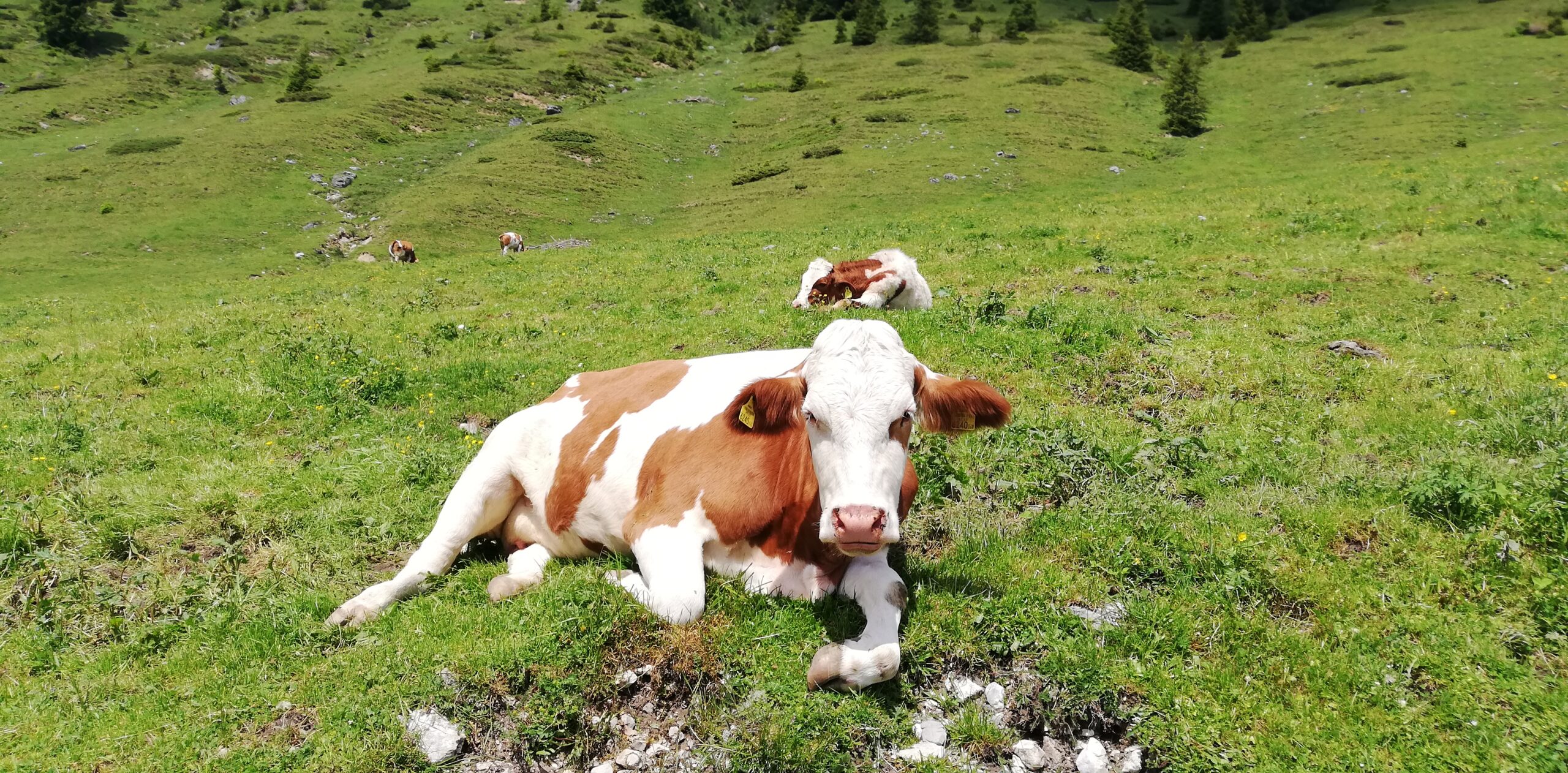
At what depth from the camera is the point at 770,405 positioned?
4512 mm

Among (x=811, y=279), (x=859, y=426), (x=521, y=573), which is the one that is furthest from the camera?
(x=811, y=279)

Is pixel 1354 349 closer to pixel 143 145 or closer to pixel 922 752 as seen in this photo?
pixel 922 752

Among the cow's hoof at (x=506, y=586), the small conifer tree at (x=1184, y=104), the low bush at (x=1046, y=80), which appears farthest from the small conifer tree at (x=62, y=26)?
the cow's hoof at (x=506, y=586)

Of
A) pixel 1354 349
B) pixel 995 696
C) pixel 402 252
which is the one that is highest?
pixel 995 696

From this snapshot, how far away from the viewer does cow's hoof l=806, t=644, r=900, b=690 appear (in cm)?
399

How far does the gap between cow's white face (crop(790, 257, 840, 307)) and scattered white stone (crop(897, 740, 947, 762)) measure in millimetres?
9859

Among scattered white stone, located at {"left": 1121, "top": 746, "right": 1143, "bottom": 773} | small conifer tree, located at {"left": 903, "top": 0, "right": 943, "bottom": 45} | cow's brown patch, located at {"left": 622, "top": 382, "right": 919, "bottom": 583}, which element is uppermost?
small conifer tree, located at {"left": 903, "top": 0, "right": 943, "bottom": 45}

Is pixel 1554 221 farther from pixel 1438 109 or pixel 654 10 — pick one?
pixel 654 10

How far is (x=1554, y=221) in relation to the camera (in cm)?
1474

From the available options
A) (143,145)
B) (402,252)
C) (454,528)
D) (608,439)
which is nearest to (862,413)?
(608,439)

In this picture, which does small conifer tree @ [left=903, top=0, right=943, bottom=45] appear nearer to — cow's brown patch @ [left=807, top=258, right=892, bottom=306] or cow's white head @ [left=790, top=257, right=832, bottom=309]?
cow's white head @ [left=790, top=257, right=832, bottom=309]

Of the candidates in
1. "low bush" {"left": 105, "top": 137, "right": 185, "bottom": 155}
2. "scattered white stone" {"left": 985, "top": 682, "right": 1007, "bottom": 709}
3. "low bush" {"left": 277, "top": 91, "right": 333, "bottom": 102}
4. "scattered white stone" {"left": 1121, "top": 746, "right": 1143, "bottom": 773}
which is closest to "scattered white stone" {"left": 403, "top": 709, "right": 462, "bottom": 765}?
"scattered white stone" {"left": 985, "top": 682, "right": 1007, "bottom": 709}

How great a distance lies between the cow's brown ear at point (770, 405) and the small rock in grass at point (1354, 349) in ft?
26.7

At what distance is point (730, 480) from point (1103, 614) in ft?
7.88
